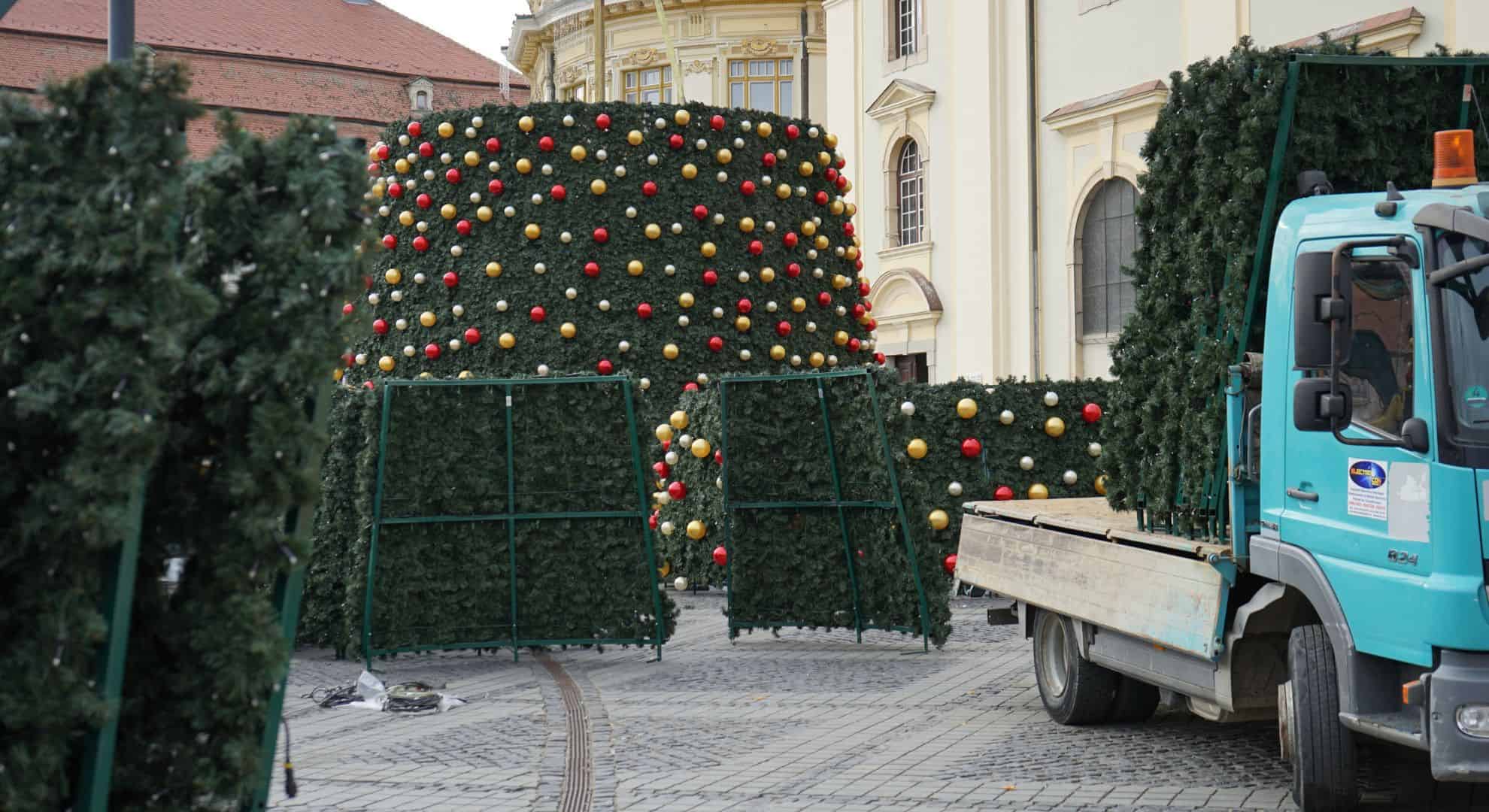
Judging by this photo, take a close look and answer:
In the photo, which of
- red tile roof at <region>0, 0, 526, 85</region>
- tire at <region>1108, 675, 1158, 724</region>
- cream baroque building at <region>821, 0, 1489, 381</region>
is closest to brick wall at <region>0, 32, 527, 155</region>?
red tile roof at <region>0, 0, 526, 85</region>

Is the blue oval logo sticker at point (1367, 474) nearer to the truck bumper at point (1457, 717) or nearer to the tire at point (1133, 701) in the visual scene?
the truck bumper at point (1457, 717)

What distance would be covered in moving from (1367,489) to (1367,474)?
58 millimetres

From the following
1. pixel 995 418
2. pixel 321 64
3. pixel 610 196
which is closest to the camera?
pixel 995 418

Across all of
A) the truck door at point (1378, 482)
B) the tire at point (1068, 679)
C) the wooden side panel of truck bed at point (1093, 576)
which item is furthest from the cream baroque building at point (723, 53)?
the truck door at point (1378, 482)

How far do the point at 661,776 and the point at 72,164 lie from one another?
5.08 meters

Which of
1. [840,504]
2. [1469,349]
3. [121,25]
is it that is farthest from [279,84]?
[1469,349]

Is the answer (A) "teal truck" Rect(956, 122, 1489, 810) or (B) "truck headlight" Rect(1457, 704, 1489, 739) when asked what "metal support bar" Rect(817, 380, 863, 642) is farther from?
(B) "truck headlight" Rect(1457, 704, 1489, 739)

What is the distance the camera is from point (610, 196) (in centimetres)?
1602

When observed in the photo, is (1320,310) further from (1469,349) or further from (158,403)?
(158,403)

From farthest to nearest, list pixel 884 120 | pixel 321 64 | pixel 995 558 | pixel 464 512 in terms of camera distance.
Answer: pixel 321 64, pixel 884 120, pixel 464 512, pixel 995 558

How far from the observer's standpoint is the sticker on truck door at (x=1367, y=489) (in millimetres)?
5973

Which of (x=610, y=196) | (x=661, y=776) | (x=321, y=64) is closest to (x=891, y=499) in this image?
(x=661, y=776)

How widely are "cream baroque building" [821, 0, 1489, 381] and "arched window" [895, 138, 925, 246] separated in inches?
1.6

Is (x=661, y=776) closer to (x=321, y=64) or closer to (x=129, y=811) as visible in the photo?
(x=129, y=811)
